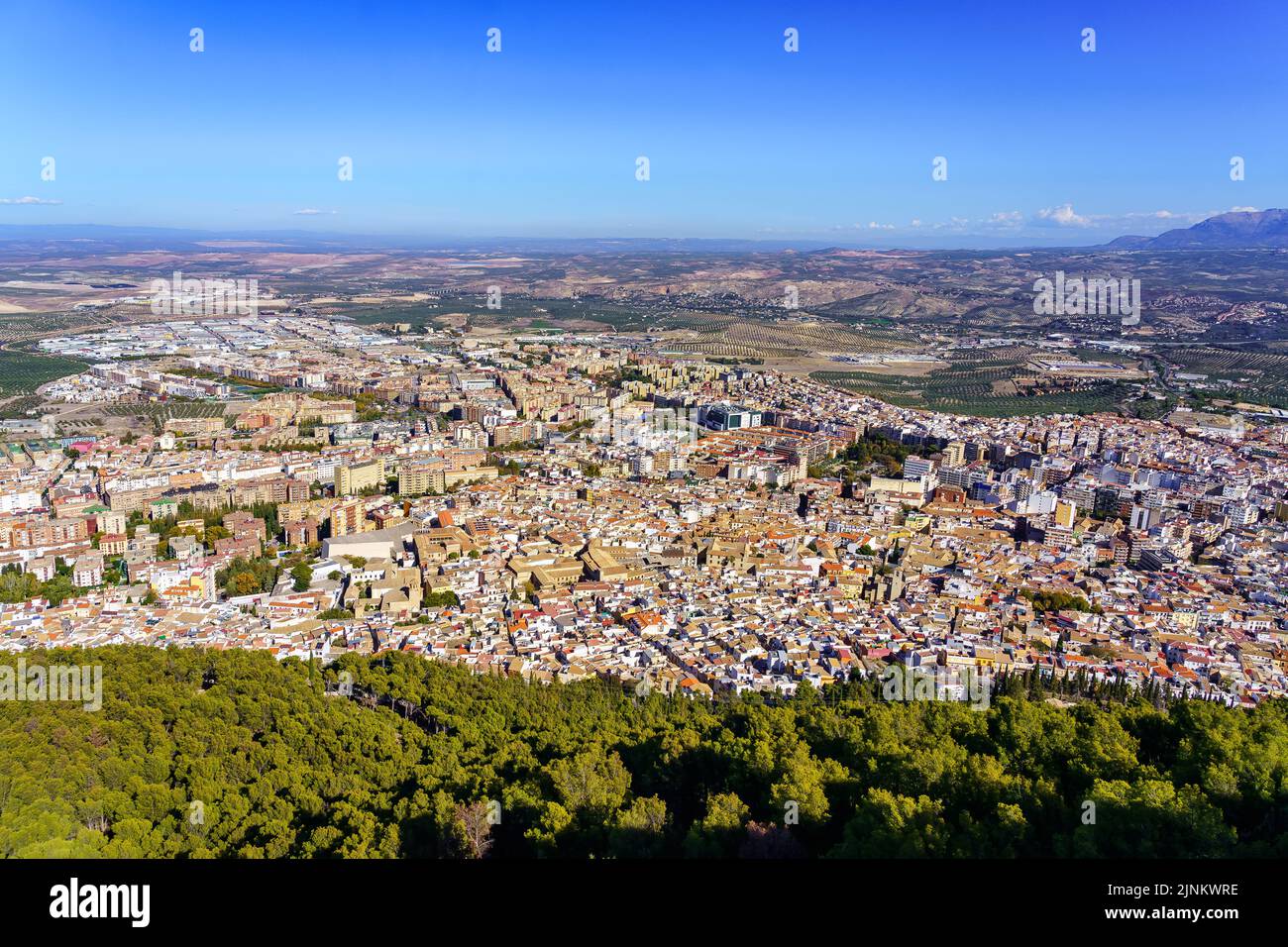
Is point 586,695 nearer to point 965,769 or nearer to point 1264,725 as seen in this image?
point 965,769

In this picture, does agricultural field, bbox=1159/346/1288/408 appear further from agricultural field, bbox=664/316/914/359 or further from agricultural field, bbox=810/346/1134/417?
agricultural field, bbox=664/316/914/359

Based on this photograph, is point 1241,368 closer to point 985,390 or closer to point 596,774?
point 985,390

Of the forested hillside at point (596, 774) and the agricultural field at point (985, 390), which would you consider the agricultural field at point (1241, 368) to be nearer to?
the agricultural field at point (985, 390)

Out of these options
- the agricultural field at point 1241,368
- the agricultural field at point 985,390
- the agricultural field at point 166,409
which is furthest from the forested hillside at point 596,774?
the agricultural field at point 1241,368

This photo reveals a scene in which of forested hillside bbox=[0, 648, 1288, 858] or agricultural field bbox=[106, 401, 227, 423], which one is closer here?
forested hillside bbox=[0, 648, 1288, 858]

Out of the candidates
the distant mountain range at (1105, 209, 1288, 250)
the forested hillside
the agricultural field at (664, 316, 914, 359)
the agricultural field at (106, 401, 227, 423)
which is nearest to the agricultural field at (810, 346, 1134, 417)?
the agricultural field at (664, 316, 914, 359)
